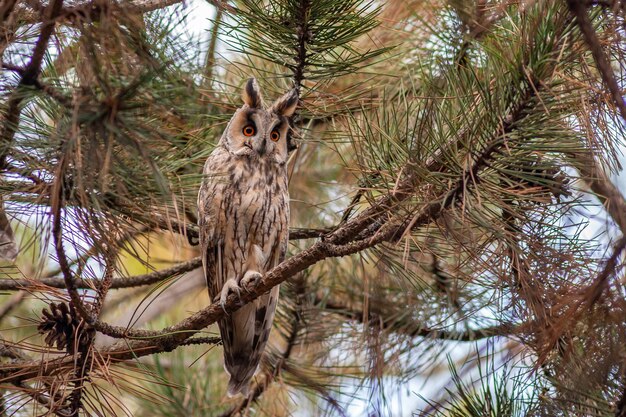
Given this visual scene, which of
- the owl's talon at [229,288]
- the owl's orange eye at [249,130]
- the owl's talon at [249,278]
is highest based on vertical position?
the owl's orange eye at [249,130]

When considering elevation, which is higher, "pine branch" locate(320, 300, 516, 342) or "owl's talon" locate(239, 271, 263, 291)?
"pine branch" locate(320, 300, 516, 342)

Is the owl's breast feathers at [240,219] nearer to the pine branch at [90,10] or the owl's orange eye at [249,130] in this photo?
the owl's orange eye at [249,130]

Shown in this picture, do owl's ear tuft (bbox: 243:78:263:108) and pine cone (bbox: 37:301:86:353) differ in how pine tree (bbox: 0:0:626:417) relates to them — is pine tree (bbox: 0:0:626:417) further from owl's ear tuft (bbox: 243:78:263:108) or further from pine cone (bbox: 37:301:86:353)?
owl's ear tuft (bbox: 243:78:263:108)

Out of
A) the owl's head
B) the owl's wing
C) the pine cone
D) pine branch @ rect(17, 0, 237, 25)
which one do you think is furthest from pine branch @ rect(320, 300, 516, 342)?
pine branch @ rect(17, 0, 237, 25)

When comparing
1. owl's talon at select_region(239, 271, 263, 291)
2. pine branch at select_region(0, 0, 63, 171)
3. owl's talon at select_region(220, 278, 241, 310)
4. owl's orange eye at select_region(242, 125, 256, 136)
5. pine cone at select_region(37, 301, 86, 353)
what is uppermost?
owl's orange eye at select_region(242, 125, 256, 136)

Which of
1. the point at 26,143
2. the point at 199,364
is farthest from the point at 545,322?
the point at 199,364

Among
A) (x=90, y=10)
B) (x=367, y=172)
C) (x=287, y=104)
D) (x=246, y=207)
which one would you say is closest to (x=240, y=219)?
(x=246, y=207)

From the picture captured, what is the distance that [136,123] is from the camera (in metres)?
1.04

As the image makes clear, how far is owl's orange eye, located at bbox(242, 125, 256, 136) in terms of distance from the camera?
210cm

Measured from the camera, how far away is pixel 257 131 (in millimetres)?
2086

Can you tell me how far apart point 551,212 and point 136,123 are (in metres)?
0.85

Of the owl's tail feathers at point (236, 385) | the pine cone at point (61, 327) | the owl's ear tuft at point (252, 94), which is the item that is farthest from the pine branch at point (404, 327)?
the pine cone at point (61, 327)

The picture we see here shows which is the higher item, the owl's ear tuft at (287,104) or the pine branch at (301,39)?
the pine branch at (301,39)

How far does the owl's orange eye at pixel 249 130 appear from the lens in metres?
2.10
